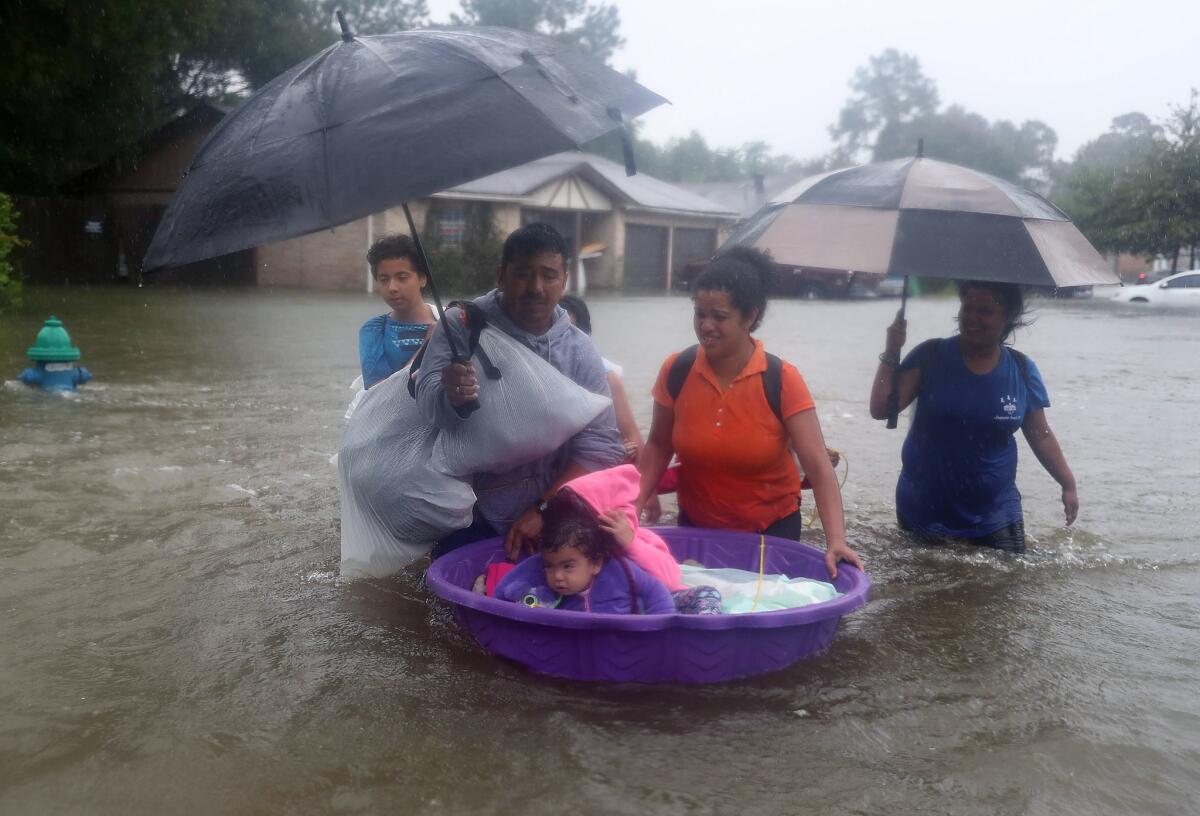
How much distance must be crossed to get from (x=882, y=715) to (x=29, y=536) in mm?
4142

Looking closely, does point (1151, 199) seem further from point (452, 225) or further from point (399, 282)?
point (399, 282)

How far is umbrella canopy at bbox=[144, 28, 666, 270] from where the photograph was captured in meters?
3.33

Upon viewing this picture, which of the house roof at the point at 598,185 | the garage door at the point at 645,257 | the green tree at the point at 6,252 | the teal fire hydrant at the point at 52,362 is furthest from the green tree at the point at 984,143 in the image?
the teal fire hydrant at the point at 52,362

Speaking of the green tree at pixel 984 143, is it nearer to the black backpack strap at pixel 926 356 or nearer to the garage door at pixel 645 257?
the garage door at pixel 645 257

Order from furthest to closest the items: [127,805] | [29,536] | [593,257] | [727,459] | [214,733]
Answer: [593,257], [29,536], [727,459], [214,733], [127,805]

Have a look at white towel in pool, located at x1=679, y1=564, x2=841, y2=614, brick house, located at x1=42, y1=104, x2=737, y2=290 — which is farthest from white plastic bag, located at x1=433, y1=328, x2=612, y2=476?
Result: brick house, located at x1=42, y1=104, x2=737, y2=290

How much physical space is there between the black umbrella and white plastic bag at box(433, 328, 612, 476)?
128 cm

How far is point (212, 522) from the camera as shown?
598 centimetres

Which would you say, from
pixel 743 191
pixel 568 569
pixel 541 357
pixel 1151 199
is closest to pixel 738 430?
pixel 541 357

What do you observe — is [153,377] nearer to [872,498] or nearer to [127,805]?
[872,498]

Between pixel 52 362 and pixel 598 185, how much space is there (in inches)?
1056

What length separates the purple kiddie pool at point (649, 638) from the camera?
346 cm

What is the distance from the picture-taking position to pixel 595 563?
3.76 meters

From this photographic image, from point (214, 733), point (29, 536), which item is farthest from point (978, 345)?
point (29, 536)
